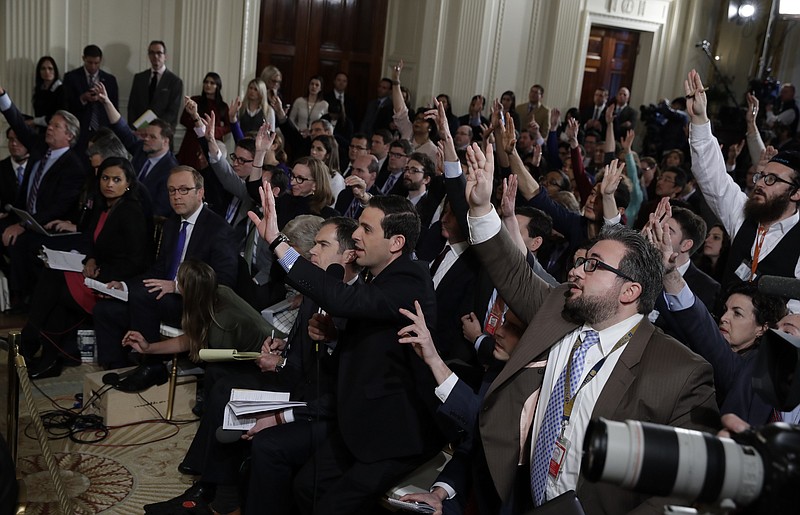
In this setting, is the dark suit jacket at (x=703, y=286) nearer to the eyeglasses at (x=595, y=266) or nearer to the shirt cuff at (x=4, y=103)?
the eyeglasses at (x=595, y=266)

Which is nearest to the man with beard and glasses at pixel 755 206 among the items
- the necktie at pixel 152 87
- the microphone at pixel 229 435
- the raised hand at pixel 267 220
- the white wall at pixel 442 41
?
the raised hand at pixel 267 220

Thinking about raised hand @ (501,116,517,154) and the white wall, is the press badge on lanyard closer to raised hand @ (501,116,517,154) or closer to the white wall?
raised hand @ (501,116,517,154)

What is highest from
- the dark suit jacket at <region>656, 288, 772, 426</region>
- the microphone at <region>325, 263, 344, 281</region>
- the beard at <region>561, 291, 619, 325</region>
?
the beard at <region>561, 291, 619, 325</region>

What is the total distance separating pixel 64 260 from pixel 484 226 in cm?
354

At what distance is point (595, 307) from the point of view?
2426 mm

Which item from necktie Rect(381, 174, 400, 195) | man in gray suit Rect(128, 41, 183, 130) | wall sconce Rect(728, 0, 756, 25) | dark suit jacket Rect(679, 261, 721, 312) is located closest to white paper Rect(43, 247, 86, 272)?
necktie Rect(381, 174, 400, 195)

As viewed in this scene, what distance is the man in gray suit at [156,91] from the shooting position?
9227 mm

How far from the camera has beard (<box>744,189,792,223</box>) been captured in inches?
153

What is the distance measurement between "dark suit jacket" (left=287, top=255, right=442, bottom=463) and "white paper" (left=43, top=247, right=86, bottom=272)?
2840 mm

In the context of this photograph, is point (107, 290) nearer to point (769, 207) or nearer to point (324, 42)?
point (769, 207)

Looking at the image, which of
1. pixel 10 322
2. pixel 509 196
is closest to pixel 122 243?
pixel 10 322

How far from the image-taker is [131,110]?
932 cm

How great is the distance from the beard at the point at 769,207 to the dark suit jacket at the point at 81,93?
661cm

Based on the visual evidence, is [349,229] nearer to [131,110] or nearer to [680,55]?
[131,110]
